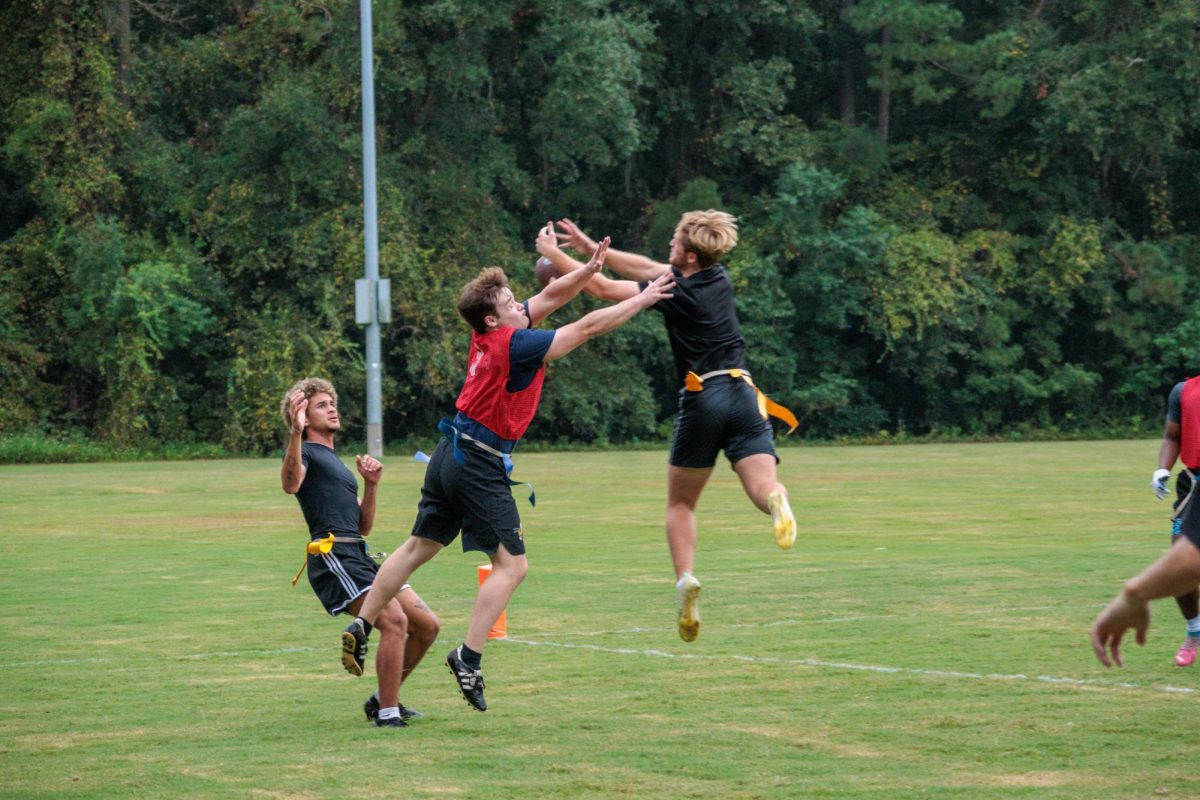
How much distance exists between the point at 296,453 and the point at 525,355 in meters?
1.28

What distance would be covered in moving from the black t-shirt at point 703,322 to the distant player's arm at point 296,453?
2.02 meters

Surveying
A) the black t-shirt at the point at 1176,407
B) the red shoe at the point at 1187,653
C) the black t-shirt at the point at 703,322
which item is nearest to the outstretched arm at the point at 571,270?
the black t-shirt at the point at 703,322

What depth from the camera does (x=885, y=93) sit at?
48.8 metres

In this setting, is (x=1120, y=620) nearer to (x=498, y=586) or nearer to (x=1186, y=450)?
(x=498, y=586)

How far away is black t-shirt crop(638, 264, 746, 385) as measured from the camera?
9586mm

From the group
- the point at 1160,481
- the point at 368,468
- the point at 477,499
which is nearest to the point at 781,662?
the point at 477,499

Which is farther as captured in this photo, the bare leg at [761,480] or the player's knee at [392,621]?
the bare leg at [761,480]

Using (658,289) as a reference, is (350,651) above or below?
below

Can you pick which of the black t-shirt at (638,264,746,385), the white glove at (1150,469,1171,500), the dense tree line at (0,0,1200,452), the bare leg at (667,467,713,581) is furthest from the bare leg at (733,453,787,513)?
the dense tree line at (0,0,1200,452)

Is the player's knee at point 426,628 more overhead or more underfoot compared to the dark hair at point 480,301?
more underfoot

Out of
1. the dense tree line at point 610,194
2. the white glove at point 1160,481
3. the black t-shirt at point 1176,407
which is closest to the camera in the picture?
the black t-shirt at point 1176,407

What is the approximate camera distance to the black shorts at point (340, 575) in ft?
28.9

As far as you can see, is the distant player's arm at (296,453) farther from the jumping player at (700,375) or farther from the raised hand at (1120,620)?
the raised hand at (1120,620)

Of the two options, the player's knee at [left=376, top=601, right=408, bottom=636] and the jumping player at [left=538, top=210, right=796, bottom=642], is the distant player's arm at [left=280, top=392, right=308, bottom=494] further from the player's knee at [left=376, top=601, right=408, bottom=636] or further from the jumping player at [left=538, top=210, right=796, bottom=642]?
the jumping player at [left=538, top=210, right=796, bottom=642]
